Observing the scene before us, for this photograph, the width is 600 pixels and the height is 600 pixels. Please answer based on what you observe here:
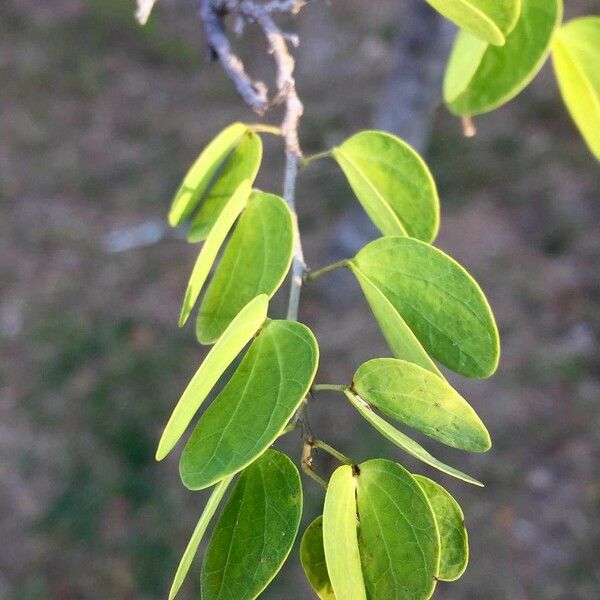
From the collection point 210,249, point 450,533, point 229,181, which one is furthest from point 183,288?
point 450,533

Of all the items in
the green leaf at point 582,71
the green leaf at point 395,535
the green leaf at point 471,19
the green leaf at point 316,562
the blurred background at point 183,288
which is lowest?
the blurred background at point 183,288

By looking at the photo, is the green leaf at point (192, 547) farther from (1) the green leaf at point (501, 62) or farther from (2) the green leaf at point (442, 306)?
(1) the green leaf at point (501, 62)

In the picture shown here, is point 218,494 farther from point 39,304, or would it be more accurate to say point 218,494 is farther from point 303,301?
point 39,304

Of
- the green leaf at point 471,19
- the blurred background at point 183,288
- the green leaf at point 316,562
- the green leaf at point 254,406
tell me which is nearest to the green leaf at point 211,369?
the green leaf at point 254,406

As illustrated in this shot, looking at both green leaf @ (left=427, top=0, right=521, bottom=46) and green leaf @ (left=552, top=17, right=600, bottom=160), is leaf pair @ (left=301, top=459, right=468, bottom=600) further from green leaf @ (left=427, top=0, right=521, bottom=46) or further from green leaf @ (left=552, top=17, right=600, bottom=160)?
green leaf @ (left=552, top=17, right=600, bottom=160)

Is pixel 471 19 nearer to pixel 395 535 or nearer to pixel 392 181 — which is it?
pixel 392 181

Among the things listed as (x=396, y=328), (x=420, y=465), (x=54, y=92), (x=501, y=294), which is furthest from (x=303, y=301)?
(x=396, y=328)
